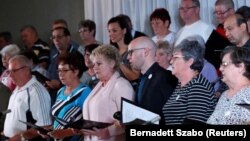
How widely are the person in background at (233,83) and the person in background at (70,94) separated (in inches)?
52.5

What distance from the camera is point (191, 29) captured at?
5375 millimetres

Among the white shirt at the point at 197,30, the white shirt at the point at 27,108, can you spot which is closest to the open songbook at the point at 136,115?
the white shirt at the point at 27,108

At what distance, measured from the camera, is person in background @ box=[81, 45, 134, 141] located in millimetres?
4113

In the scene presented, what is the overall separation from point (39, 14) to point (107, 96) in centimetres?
383

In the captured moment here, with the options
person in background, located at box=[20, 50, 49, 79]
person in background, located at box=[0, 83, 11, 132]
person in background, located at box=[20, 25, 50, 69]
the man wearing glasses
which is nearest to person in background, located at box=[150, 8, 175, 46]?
the man wearing glasses

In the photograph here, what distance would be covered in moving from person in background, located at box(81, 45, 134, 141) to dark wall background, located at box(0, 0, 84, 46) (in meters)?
3.17

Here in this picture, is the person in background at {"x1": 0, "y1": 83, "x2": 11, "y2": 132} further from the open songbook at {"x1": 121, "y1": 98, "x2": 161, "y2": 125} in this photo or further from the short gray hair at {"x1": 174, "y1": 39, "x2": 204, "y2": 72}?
the short gray hair at {"x1": 174, "y1": 39, "x2": 204, "y2": 72}

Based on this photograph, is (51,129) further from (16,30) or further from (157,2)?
(16,30)

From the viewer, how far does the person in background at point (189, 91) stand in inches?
142

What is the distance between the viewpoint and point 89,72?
5.14m

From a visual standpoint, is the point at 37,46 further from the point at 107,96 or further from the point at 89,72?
the point at 107,96

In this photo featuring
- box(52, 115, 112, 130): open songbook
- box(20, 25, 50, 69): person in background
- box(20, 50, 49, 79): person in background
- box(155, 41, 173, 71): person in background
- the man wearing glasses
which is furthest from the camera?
box(20, 25, 50, 69): person in background

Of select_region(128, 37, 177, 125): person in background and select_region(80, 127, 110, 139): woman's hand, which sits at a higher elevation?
select_region(128, 37, 177, 125): person in background

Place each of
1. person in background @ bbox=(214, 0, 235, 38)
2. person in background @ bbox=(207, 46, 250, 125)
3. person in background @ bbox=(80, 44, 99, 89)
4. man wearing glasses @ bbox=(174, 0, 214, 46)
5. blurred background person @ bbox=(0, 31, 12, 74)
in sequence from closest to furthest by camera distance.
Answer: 1. person in background @ bbox=(207, 46, 250, 125)
2. person in background @ bbox=(80, 44, 99, 89)
3. person in background @ bbox=(214, 0, 235, 38)
4. man wearing glasses @ bbox=(174, 0, 214, 46)
5. blurred background person @ bbox=(0, 31, 12, 74)
